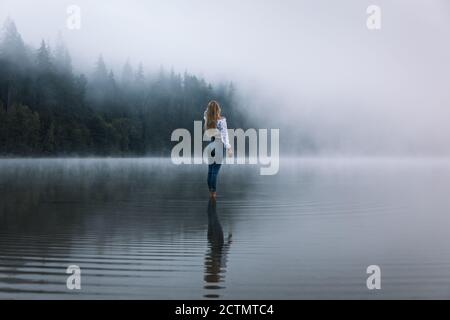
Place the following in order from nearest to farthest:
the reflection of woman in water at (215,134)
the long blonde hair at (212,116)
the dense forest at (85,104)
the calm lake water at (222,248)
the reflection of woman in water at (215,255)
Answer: the calm lake water at (222,248) → the reflection of woman in water at (215,255) → the reflection of woman in water at (215,134) → the long blonde hair at (212,116) → the dense forest at (85,104)

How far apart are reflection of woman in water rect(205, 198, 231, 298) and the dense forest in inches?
3132

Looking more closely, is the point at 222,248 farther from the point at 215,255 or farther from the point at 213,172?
the point at 213,172

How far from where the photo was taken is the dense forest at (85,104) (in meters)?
89.4

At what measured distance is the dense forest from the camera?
89375 mm

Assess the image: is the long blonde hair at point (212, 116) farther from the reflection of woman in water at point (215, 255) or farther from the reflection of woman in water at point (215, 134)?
the reflection of woman in water at point (215, 255)

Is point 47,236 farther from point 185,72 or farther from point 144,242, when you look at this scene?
point 185,72

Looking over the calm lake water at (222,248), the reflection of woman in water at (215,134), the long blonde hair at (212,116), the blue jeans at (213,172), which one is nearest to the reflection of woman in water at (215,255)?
the calm lake water at (222,248)

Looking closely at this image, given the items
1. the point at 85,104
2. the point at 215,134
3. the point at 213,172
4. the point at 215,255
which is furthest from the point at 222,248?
the point at 85,104

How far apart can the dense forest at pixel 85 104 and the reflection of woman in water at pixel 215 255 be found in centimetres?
7955

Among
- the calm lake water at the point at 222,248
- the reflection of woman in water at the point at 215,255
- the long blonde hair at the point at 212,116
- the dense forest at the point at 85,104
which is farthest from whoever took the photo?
the dense forest at the point at 85,104

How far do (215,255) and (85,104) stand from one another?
105845mm

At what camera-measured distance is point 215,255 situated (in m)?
7.51

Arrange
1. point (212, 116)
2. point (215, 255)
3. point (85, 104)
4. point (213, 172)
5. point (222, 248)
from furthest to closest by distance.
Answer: point (85, 104) → point (212, 116) → point (213, 172) → point (222, 248) → point (215, 255)
